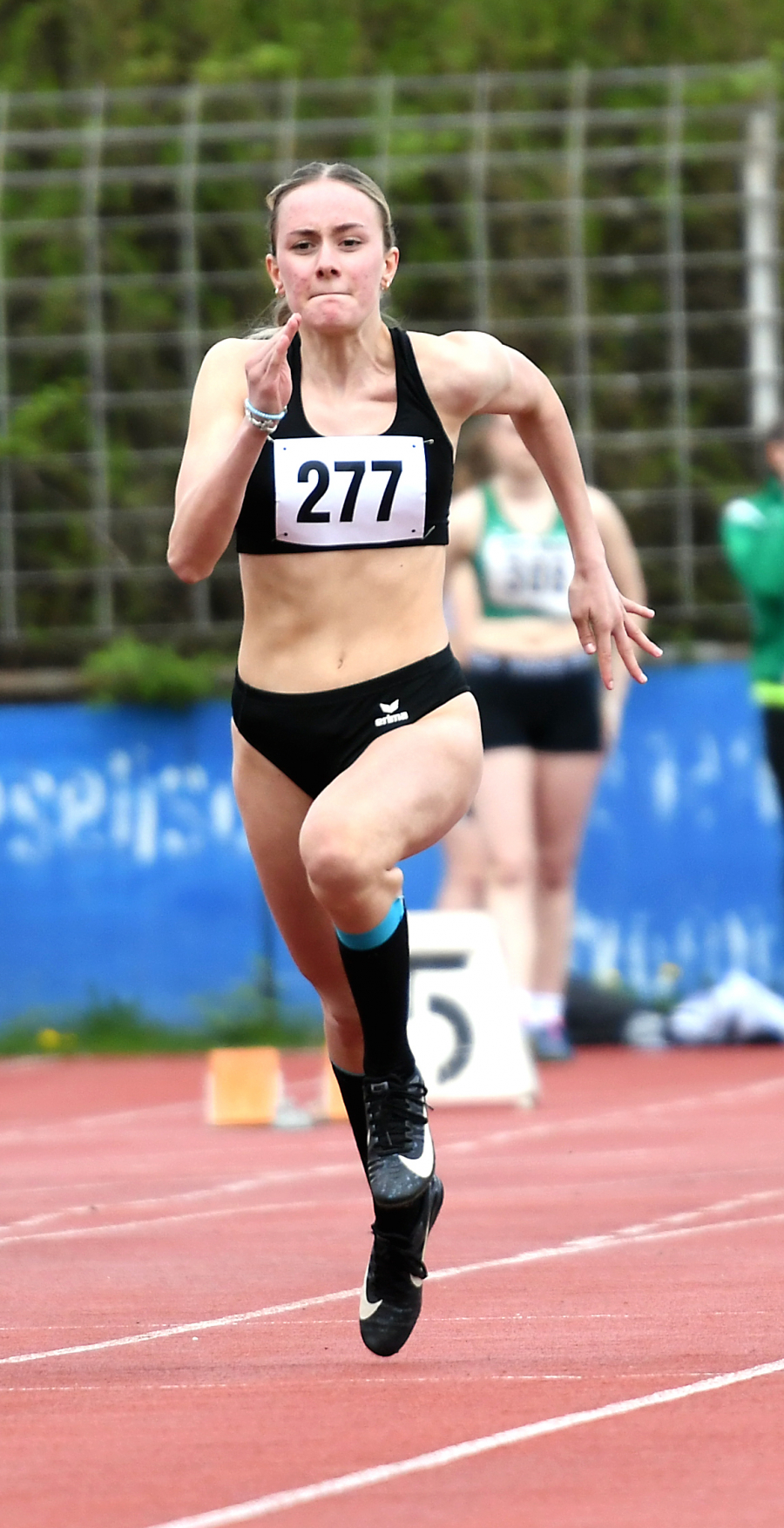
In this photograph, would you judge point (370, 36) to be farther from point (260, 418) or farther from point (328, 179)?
point (260, 418)

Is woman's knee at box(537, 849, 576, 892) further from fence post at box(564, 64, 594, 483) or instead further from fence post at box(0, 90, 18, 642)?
fence post at box(0, 90, 18, 642)

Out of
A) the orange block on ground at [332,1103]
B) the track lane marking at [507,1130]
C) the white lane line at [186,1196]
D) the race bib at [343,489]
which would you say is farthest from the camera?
the orange block on ground at [332,1103]

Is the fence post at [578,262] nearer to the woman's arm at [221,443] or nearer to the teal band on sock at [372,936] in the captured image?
the woman's arm at [221,443]

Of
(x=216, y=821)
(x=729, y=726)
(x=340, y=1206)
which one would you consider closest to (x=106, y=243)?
(x=216, y=821)

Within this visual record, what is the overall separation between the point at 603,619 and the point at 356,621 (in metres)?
0.48

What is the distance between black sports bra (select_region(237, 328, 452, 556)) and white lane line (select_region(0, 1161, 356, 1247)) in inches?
87.4

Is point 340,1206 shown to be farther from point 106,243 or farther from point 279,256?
point 106,243

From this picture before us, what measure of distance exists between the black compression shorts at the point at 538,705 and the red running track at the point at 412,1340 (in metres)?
2.35

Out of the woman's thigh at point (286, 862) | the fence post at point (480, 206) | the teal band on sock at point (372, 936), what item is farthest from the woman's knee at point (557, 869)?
the teal band on sock at point (372, 936)

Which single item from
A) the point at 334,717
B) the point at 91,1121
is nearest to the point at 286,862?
the point at 334,717

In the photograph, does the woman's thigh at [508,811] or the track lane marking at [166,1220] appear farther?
the woman's thigh at [508,811]

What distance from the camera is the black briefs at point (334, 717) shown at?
5.09m

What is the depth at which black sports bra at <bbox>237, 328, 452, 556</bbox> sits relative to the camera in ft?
16.7

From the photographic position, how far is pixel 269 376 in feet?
15.1
